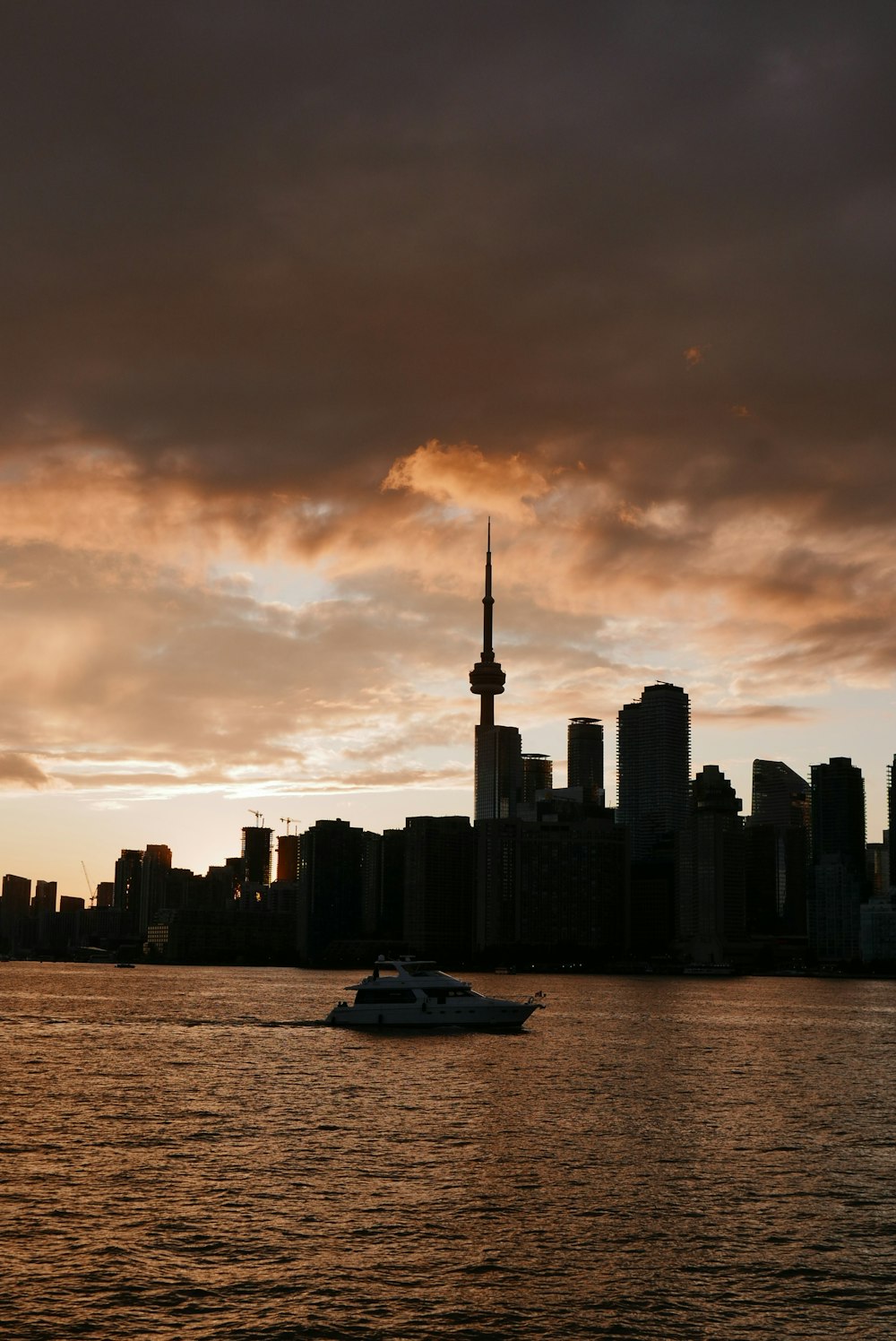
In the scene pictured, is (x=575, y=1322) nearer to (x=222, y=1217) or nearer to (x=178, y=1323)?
(x=178, y=1323)

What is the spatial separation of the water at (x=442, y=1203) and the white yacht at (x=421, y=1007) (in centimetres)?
3236

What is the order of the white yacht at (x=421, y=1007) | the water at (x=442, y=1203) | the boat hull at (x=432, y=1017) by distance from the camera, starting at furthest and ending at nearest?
the white yacht at (x=421, y=1007)
the boat hull at (x=432, y=1017)
the water at (x=442, y=1203)

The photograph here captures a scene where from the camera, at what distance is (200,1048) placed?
147000 millimetres

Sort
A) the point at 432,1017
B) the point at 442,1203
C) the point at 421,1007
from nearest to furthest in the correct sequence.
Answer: the point at 442,1203
the point at 421,1007
the point at 432,1017

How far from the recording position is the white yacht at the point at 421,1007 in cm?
15938

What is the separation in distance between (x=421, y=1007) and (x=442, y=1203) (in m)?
94.4

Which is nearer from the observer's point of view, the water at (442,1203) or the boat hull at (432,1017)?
the water at (442,1203)

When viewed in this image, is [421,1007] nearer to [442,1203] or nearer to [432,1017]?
[432,1017]

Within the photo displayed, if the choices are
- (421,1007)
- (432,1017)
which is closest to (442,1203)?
(421,1007)

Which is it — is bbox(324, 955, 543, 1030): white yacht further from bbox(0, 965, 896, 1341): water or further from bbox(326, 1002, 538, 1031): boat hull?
bbox(0, 965, 896, 1341): water

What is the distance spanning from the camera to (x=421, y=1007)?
15875 centimetres

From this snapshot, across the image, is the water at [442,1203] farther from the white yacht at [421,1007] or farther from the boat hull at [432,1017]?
the white yacht at [421,1007]

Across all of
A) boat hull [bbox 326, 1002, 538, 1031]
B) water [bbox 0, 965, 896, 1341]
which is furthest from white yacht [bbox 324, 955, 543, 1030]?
water [bbox 0, 965, 896, 1341]

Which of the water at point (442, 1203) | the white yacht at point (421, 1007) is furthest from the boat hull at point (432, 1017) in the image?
the water at point (442, 1203)
